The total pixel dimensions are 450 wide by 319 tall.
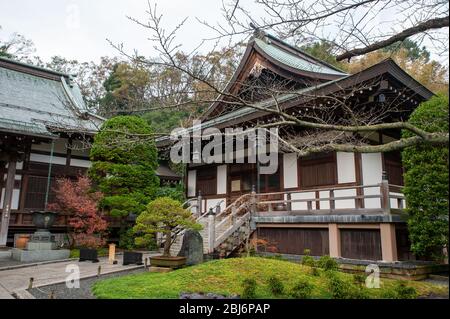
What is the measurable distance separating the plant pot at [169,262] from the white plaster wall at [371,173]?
5.95 meters

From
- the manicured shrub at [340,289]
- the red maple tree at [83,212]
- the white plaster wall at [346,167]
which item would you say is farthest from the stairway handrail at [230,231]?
the manicured shrub at [340,289]

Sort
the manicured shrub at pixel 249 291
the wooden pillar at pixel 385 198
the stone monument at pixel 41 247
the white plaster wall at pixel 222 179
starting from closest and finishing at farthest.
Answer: the manicured shrub at pixel 249 291
the wooden pillar at pixel 385 198
the stone monument at pixel 41 247
the white plaster wall at pixel 222 179

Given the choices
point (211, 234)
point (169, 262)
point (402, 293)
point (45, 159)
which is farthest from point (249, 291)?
point (45, 159)

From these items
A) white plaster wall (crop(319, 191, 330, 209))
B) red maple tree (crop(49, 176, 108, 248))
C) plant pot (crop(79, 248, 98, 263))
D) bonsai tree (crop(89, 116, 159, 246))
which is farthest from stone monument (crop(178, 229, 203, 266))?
red maple tree (crop(49, 176, 108, 248))

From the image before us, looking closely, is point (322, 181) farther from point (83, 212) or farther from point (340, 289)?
point (83, 212)

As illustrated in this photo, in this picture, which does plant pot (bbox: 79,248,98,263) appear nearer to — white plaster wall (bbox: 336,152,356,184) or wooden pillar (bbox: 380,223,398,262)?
white plaster wall (bbox: 336,152,356,184)

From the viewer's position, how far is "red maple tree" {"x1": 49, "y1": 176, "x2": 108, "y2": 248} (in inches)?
532

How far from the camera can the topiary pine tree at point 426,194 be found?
25.5 ft

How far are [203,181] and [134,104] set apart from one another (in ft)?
37.6

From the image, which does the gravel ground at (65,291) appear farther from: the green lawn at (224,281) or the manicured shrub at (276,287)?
the manicured shrub at (276,287)

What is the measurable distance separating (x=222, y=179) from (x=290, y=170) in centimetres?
425

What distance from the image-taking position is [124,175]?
48.9 ft
